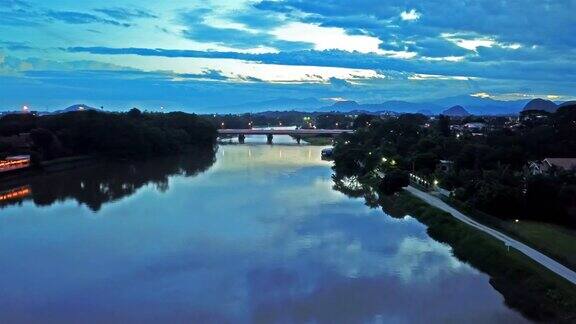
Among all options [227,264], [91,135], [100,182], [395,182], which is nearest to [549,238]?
[227,264]

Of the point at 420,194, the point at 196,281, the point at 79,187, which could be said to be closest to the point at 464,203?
the point at 420,194

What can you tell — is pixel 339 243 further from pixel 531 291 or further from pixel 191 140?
pixel 191 140

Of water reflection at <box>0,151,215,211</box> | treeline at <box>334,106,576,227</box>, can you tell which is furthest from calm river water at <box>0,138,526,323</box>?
treeline at <box>334,106,576,227</box>

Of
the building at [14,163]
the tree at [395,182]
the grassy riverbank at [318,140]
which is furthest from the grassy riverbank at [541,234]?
the grassy riverbank at [318,140]

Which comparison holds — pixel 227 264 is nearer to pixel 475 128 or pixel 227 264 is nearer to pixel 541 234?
pixel 541 234

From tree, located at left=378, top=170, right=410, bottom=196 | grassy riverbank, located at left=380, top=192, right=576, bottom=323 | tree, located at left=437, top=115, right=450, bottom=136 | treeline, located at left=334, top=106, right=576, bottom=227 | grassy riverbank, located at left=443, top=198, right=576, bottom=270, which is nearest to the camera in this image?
grassy riverbank, located at left=380, top=192, right=576, bottom=323

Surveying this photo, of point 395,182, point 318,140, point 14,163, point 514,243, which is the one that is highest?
point 14,163

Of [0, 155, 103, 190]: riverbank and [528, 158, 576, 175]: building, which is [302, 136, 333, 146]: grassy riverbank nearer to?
[0, 155, 103, 190]: riverbank
